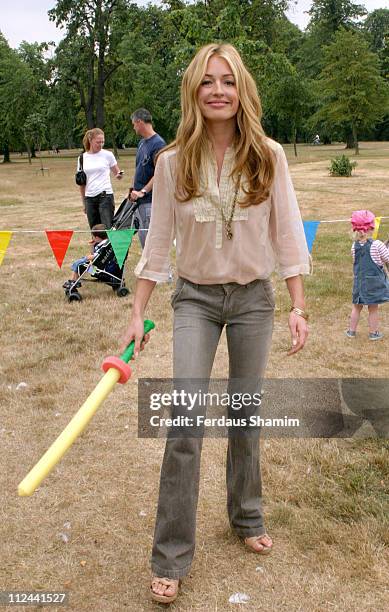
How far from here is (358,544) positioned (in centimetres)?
292

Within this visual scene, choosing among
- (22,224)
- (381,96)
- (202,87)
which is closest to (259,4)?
(381,96)

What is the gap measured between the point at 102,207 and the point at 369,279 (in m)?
3.99

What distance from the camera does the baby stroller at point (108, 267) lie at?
7617mm

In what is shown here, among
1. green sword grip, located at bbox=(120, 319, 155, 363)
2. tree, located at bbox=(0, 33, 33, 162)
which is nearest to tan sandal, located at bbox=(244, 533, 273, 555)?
green sword grip, located at bbox=(120, 319, 155, 363)

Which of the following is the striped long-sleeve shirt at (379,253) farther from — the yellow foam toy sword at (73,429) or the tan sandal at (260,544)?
the yellow foam toy sword at (73,429)

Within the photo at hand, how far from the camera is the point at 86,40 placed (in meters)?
39.4

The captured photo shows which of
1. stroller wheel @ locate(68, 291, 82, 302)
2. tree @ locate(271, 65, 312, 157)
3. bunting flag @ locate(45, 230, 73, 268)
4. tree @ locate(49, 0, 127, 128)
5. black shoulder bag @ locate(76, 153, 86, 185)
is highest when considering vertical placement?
tree @ locate(49, 0, 127, 128)

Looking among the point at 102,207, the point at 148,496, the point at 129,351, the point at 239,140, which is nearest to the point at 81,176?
the point at 102,207

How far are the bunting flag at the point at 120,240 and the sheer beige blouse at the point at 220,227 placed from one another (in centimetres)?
474

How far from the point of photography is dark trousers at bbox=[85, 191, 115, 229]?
8312 millimetres

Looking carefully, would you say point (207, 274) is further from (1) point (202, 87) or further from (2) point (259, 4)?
(2) point (259, 4)

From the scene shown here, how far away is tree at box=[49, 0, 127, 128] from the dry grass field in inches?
1436

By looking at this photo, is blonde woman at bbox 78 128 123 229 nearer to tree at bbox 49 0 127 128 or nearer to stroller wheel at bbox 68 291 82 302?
stroller wheel at bbox 68 291 82 302

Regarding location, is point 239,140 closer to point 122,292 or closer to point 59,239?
point 59,239
